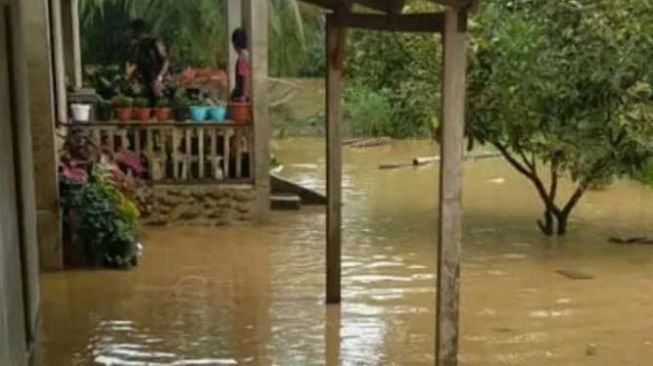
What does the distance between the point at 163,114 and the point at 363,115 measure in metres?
9.93

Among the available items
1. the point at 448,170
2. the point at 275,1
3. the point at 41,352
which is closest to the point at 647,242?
the point at 448,170

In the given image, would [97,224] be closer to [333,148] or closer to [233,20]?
[333,148]

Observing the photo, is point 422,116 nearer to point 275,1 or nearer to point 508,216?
point 508,216

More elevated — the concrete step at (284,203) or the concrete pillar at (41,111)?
the concrete pillar at (41,111)

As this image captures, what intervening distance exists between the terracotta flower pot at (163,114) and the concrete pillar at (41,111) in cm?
268

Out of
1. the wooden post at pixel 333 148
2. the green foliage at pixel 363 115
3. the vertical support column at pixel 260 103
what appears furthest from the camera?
the green foliage at pixel 363 115

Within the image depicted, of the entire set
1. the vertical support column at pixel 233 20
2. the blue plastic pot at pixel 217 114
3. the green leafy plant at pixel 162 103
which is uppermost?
the vertical support column at pixel 233 20

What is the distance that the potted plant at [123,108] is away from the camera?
11336 millimetres

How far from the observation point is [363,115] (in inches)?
823

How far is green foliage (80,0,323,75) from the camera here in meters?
18.8

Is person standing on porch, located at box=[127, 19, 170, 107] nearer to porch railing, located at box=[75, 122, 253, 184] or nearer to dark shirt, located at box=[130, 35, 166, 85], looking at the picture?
dark shirt, located at box=[130, 35, 166, 85]

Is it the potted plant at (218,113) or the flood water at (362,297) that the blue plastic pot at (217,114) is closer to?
the potted plant at (218,113)

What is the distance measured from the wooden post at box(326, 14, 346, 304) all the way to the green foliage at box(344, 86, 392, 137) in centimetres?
1285

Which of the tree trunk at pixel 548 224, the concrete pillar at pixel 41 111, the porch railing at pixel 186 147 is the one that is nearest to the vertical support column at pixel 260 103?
the porch railing at pixel 186 147
